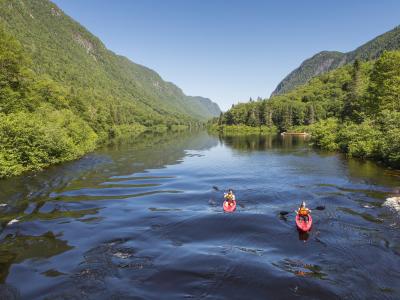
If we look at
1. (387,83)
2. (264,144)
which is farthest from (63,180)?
(264,144)

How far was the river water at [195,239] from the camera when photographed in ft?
62.8

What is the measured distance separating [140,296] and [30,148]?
139 ft

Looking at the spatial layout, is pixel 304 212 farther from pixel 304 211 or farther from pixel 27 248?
pixel 27 248

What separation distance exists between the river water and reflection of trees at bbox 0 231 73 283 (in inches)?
3.0

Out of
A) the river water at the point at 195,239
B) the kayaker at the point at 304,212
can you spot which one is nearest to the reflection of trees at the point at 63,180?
the river water at the point at 195,239

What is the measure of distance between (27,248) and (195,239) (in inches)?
480

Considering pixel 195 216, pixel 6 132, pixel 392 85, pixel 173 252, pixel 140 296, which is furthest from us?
pixel 392 85

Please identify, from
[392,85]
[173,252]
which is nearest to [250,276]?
[173,252]

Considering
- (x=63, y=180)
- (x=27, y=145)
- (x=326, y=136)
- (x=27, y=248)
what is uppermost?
(x=27, y=145)

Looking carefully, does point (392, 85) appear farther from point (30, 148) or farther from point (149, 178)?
point (30, 148)

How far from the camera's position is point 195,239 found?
26.8 metres

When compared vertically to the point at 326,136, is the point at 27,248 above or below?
below

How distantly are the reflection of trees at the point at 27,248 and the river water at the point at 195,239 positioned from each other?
0.08m

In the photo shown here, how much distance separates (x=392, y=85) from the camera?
234 feet
